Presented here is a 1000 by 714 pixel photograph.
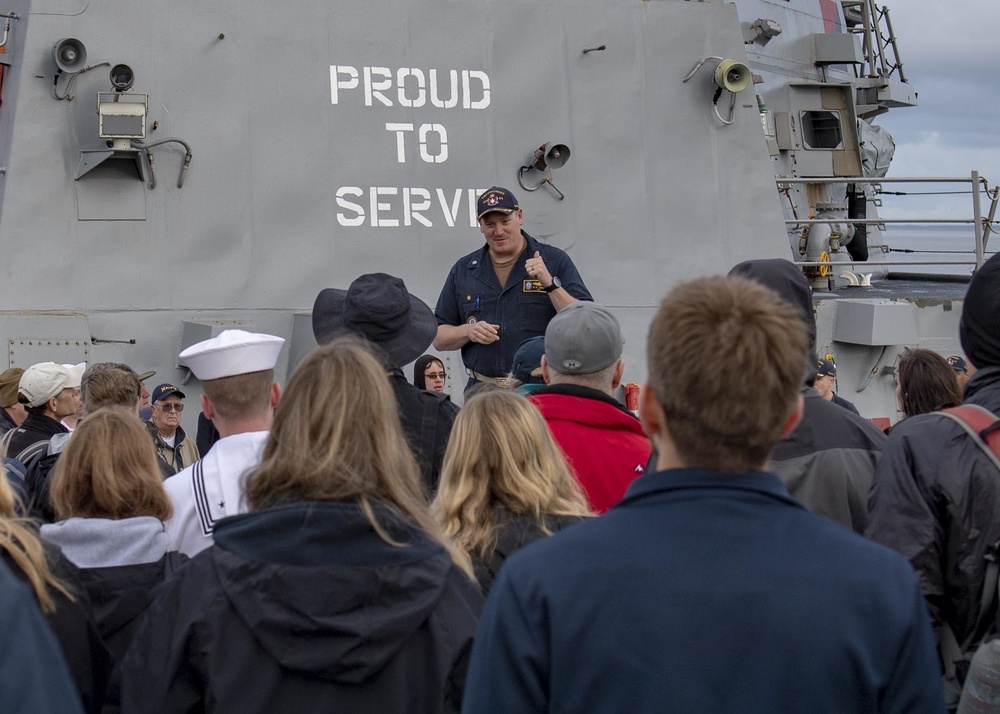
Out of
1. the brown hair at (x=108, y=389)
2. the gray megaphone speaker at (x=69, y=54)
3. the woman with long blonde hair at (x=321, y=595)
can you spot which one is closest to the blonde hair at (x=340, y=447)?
the woman with long blonde hair at (x=321, y=595)

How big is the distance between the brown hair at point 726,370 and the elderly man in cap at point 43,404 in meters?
3.16

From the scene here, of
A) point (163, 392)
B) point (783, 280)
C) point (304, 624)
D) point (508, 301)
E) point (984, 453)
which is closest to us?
point (304, 624)

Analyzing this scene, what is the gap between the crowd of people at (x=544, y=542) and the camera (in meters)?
1.47

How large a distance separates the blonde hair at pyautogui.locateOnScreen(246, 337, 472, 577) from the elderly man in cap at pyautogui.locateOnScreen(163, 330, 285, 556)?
602 millimetres

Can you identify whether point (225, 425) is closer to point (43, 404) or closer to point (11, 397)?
point (43, 404)

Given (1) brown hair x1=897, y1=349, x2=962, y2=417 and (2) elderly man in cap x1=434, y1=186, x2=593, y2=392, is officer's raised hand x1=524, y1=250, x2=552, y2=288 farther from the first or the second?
(1) brown hair x1=897, y1=349, x2=962, y2=417

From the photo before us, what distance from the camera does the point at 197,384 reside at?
5652 millimetres

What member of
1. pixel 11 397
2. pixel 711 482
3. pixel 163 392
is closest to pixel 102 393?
pixel 11 397

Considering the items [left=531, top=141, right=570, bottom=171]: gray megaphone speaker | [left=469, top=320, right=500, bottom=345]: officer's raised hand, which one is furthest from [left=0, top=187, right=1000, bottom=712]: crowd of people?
[left=531, top=141, right=570, bottom=171]: gray megaphone speaker

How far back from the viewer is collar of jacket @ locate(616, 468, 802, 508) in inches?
60.8

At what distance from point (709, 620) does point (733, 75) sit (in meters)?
5.62

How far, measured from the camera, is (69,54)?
545 centimetres

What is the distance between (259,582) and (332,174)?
4237mm

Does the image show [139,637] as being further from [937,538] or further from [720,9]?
[720,9]
